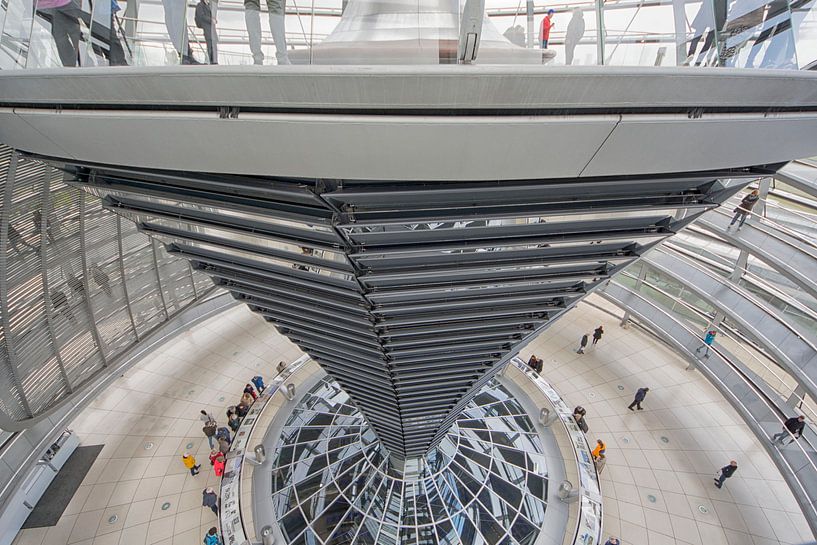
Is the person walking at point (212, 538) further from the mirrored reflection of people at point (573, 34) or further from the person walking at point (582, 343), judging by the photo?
the person walking at point (582, 343)

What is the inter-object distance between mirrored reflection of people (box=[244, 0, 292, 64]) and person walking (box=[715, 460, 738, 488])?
14.6m

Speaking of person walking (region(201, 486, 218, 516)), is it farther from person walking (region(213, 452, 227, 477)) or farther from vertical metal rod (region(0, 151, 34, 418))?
vertical metal rod (region(0, 151, 34, 418))

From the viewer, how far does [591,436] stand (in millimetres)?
12266

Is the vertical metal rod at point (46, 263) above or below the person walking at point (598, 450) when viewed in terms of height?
above

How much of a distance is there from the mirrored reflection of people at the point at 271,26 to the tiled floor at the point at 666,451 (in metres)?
12.7

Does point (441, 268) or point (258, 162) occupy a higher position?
point (258, 162)

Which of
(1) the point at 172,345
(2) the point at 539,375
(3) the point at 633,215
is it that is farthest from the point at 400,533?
(1) the point at 172,345

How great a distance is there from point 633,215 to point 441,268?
2139 mm

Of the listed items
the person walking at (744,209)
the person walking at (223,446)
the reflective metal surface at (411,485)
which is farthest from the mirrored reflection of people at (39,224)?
the person walking at (744,209)

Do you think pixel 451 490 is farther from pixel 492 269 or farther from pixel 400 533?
pixel 492 269

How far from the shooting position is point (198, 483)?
10781mm

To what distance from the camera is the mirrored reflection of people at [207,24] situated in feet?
9.12

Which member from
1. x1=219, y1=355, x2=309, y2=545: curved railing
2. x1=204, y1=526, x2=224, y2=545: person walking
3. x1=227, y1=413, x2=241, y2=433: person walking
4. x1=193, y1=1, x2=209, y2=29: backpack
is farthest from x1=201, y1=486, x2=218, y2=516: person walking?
x1=193, y1=1, x2=209, y2=29: backpack

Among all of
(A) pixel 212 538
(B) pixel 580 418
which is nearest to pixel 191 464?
(A) pixel 212 538
